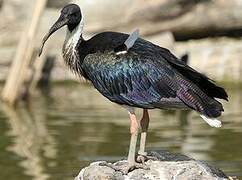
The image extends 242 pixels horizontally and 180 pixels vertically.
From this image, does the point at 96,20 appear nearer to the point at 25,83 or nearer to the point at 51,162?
the point at 25,83

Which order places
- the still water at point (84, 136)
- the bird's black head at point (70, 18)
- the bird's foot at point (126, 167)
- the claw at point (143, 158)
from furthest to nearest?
1. the still water at point (84, 136)
2. the bird's black head at point (70, 18)
3. the claw at point (143, 158)
4. the bird's foot at point (126, 167)

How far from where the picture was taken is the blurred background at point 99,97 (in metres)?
11.6

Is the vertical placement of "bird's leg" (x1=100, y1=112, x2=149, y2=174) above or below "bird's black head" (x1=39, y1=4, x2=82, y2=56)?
below

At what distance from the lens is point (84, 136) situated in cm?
1288

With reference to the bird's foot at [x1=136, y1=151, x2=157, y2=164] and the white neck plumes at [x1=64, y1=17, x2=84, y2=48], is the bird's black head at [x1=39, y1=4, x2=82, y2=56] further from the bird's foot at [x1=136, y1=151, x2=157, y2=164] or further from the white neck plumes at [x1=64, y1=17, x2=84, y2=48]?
the bird's foot at [x1=136, y1=151, x2=157, y2=164]

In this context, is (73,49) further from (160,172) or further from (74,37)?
(160,172)

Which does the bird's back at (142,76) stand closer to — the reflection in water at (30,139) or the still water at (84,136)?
the still water at (84,136)

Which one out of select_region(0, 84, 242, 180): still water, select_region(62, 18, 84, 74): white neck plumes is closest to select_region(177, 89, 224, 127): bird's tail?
select_region(62, 18, 84, 74): white neck plumes

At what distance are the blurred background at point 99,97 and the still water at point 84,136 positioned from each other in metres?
0.01

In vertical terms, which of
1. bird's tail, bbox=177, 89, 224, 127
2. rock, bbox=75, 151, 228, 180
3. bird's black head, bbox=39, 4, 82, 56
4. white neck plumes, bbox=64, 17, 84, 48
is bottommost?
rock, bbox=75, 151, 228, 180

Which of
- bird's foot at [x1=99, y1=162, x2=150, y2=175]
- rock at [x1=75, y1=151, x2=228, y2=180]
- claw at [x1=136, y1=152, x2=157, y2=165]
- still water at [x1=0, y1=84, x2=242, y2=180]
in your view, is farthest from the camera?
still water at [x1=0, y1=84, x2=242, y2=180]

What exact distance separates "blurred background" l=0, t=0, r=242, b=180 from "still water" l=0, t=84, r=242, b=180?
0.5 inches

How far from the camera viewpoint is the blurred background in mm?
11594

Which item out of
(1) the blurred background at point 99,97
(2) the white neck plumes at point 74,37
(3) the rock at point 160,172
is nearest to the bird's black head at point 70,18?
(2) the white neck plumes at point 74,37
